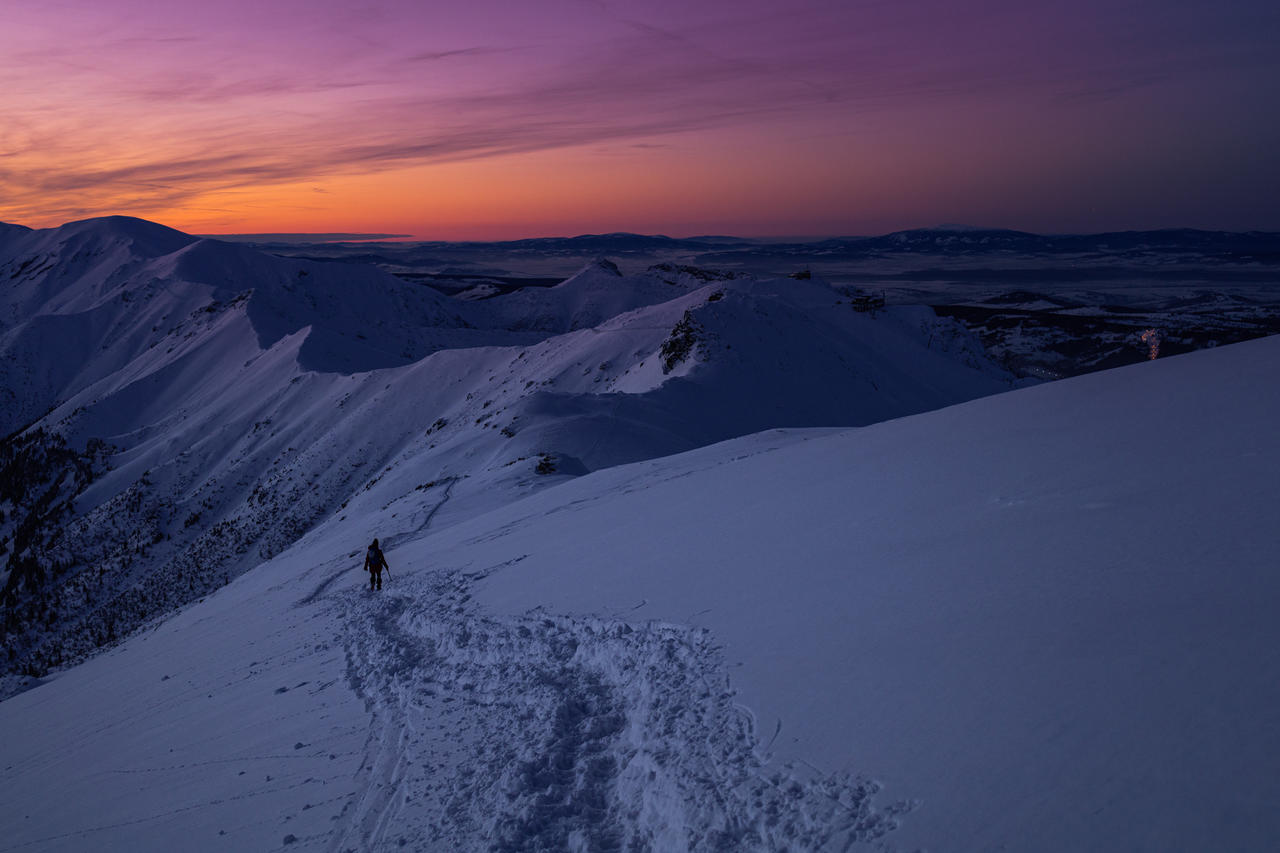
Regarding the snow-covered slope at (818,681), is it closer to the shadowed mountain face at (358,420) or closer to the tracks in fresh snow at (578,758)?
the tracks in fresh snow at (578,758)

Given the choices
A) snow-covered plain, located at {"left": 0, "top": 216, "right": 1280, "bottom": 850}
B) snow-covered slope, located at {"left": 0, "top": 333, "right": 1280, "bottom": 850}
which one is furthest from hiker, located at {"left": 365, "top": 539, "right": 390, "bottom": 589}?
snow-covered slope, located at {"left": 0, "top": 333, "right": 1280, "bottom": 850}

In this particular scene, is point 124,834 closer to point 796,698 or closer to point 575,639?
point 575,639

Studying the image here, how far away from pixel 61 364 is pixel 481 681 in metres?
143

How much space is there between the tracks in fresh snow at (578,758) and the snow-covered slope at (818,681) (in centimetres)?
3

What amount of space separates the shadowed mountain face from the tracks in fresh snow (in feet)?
44.3

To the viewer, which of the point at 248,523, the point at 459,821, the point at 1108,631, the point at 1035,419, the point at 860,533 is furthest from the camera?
the point at 248,523

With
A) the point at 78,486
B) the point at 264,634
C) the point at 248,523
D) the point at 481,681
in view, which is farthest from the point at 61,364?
the point at 481,681

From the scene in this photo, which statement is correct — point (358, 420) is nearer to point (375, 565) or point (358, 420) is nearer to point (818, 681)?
point (375, 565)

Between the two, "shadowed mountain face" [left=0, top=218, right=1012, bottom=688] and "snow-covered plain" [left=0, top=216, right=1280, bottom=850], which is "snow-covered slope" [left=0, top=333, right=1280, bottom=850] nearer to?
"snow-covered plain" [left=0, top=216, right=1280, bottom=850]

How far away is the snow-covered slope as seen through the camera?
424 cm

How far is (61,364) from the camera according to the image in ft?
384

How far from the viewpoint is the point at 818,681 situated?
6016 mm

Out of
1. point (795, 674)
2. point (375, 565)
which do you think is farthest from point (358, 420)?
point (795, 674)

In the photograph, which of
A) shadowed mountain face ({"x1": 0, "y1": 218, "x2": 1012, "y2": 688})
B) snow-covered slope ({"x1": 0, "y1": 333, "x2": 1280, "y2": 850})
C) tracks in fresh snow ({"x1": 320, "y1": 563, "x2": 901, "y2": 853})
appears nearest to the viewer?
snow-covered slope ({"x1": 0, "y1": 333, "x2": 1280, "y2": 850})
